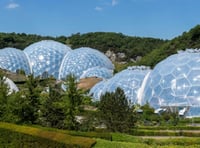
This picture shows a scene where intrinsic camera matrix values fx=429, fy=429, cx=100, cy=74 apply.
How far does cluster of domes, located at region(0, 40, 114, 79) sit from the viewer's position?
72.8m

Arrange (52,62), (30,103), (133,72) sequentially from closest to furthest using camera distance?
(30,103) → (133,72) → (52,62)

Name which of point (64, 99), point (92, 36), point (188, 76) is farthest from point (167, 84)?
point (92, 36)

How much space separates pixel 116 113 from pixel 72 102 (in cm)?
286

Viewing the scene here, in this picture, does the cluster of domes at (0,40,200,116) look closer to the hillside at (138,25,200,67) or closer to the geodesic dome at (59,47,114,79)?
the geodesic dome at (59,47,114,79)

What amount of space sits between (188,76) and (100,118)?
18654mm

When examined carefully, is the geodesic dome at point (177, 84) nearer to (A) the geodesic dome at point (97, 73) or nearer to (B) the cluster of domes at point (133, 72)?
(B) the cluster of domes at point (133, 72)

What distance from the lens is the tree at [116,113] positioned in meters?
24.1

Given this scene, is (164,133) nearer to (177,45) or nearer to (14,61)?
(14,61)

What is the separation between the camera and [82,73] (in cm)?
7281

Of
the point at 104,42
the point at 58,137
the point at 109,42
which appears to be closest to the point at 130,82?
the point at 58,137

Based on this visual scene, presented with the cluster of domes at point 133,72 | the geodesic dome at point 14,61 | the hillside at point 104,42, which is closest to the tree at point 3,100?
the cluster of domes at point 133,72

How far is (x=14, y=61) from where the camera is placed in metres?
73.2

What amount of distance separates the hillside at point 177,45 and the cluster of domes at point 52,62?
1180 cm

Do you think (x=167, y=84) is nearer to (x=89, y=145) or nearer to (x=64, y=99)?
(x=64, y=99)
